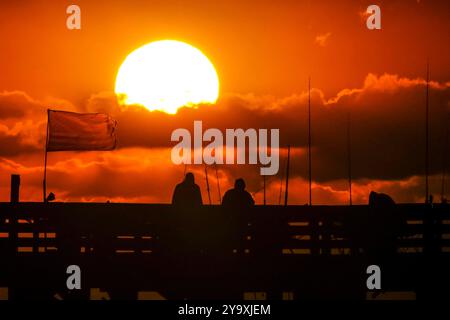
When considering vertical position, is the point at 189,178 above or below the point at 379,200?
above

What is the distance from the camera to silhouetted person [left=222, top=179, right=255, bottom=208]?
23812mm

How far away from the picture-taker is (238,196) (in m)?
23.9

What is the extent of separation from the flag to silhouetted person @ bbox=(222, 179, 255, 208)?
11.3 metres

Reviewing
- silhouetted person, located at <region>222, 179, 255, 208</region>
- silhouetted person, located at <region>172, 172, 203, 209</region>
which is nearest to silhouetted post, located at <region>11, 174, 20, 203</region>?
silhouetted person, located at <region>172, 172, 203, 209</region>

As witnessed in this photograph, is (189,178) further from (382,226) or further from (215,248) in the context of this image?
(382,226)

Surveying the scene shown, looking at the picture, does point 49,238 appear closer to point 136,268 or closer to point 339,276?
point 136,268

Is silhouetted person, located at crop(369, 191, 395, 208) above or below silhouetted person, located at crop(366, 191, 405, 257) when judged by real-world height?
above

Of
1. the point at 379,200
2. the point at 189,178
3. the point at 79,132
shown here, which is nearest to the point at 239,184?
the point at 189,178

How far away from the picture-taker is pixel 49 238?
23891 millimetres

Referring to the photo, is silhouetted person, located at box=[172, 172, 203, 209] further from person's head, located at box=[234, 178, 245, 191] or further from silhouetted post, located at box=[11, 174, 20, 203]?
silhouetted post, located at box=[11, 174, 20, 203]

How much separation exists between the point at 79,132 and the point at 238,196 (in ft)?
40.3

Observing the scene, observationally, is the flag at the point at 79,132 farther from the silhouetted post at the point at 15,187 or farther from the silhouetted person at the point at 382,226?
the silhouetted person at the point at 382,226
